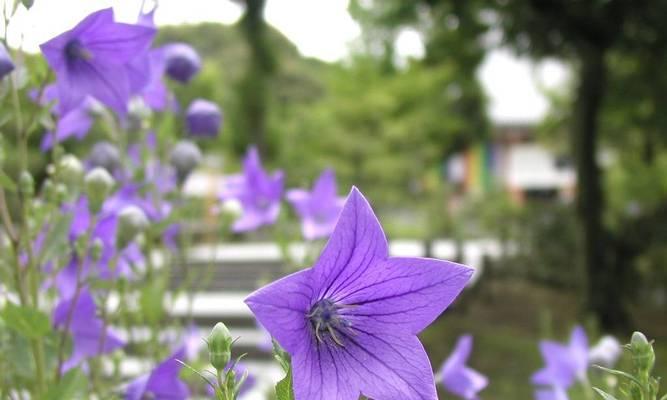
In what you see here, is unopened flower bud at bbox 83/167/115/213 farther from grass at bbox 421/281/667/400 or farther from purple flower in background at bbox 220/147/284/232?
grass at bbox 421/281/667/400

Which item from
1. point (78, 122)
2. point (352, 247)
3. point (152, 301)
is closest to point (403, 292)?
point (352, 247)

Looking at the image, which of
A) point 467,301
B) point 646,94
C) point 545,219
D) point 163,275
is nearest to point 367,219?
point 163,275

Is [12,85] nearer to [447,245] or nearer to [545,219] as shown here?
[545,219]

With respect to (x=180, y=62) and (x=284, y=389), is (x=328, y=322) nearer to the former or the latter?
(x=284, y=389)

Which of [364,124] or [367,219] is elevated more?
[364,124]

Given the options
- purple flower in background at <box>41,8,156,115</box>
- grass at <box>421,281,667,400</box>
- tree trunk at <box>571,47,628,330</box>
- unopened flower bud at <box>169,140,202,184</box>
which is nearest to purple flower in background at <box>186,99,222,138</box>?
unopened flower bud at <box>169,140,202,184</box>

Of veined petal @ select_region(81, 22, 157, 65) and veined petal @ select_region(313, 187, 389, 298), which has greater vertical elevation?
veined petal @ select_region(81, 22, 157, 65)

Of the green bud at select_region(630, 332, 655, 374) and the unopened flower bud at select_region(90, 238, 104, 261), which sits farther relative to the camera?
the unopened flower bud at select_region(90, 238, 104, 261)
